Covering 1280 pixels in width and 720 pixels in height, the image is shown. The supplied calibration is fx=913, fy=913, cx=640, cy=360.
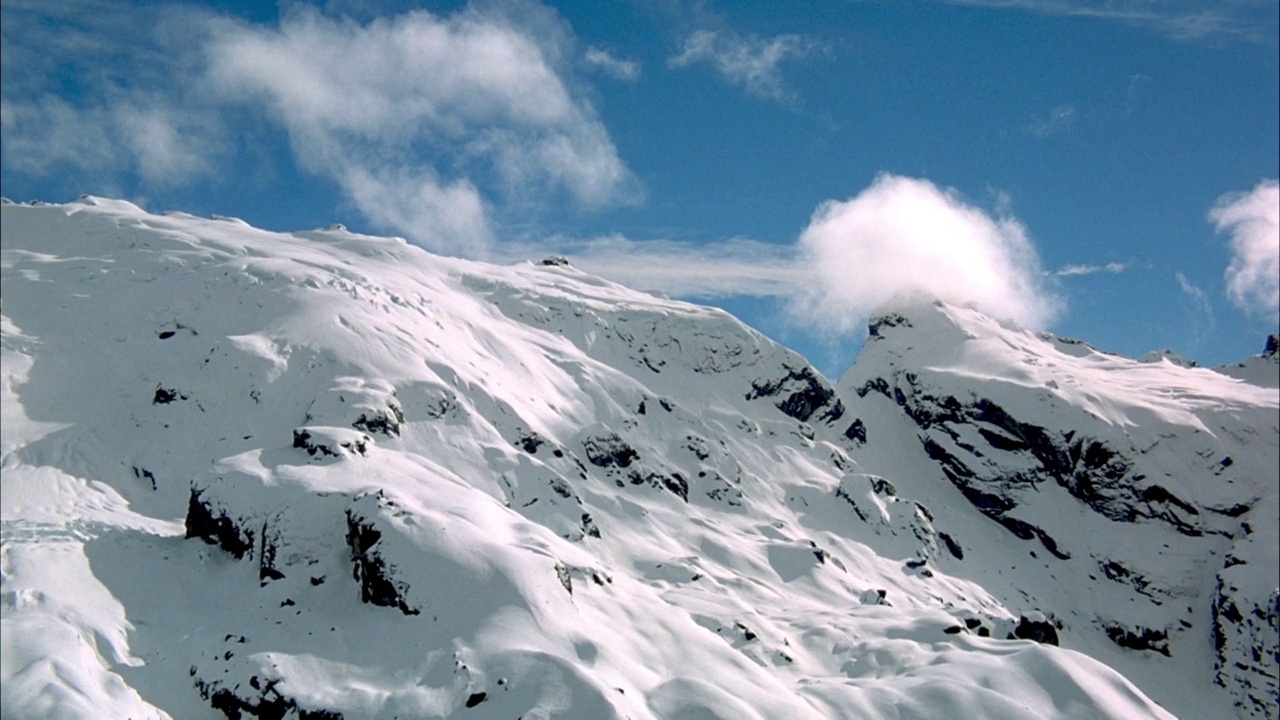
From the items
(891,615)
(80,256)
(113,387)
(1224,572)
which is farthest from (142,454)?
(1224,572)

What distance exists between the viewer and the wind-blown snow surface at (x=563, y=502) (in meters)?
44.6

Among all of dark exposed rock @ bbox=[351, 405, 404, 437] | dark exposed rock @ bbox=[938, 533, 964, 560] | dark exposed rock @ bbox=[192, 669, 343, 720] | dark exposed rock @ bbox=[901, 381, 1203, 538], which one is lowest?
dark exposed rock @ bbox=[192, 669, 343, 720]

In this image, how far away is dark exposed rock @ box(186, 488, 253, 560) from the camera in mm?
51594

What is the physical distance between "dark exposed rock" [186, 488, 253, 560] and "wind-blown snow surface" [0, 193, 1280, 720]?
359 mm

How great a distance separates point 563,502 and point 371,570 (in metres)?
37.3

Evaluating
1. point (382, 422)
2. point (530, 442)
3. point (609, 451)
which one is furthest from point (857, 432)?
point (382, 422)

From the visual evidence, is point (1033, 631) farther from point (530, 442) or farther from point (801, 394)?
point (801, 394)

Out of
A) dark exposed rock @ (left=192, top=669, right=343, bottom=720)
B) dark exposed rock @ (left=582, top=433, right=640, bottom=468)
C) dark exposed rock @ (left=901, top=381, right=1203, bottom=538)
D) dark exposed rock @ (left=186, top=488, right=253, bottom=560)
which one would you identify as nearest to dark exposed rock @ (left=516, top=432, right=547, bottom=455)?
dark exposed rock @ (left=582, top=433, right=640, bottom=468)

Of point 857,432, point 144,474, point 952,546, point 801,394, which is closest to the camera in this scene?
point 144,474

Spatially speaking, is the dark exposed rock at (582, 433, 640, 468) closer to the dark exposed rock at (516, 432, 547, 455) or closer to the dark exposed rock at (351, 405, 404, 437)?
the dark exposed rock at (516, 432, 547, 455)

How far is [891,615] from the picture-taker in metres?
74.4

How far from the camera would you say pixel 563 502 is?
83688 mm

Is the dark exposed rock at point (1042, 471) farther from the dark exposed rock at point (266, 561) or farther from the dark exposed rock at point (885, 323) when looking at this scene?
the dark exposed rock at point (266, 561)

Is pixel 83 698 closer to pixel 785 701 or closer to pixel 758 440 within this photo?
pixel 785 701
